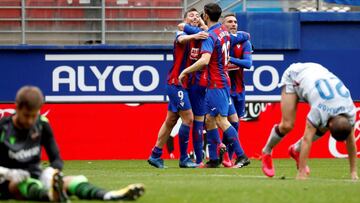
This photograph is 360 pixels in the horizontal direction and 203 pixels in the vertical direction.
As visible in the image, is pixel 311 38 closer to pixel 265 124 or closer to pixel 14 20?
pixel 265 124

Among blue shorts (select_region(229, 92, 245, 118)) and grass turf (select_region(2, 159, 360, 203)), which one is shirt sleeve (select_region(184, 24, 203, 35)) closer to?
blue shorts (select_region(229, 92, 245, 118))

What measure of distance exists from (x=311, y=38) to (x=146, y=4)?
344 cm

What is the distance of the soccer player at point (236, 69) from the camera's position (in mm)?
17234

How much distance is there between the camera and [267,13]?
22.0 meters

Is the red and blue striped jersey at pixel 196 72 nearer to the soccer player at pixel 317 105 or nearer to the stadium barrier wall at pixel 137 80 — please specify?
the soccer player at pixel 317 105

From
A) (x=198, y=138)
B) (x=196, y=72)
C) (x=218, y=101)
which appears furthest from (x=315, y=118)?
(x=198, y=138)

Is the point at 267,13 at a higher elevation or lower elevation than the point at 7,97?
higher

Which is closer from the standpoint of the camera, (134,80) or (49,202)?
(49,202)

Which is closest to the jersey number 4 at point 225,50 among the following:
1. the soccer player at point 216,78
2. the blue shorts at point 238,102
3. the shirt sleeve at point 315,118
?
the soccer player at point 216,78

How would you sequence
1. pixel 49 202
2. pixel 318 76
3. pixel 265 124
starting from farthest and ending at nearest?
pixel 265 124
pixel 318 76
pixel 49 202

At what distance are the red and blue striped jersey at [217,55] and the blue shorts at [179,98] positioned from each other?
2.39 feet

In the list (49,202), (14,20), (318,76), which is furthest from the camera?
(14,20)

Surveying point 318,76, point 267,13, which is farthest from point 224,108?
point 267,13

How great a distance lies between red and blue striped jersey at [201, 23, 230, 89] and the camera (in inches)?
616
